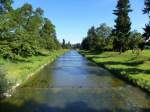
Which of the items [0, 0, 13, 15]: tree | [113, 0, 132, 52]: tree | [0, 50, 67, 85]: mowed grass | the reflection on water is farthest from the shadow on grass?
[113, 0, 132, 52]: tree

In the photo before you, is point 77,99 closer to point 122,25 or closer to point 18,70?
point 18,70

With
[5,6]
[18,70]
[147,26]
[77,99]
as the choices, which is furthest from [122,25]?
[77,99]

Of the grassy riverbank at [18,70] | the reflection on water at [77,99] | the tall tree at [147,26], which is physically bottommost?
the reflection on water at [77,99]

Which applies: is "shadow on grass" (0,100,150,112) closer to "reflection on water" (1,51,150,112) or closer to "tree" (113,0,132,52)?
"reflection on water" (1,51,150,112)

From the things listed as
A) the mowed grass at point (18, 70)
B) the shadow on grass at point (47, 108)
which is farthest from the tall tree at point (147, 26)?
the shadow on grass at point (47, 108)

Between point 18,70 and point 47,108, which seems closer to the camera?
point 47,108

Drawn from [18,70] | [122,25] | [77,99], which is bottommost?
[77,99]

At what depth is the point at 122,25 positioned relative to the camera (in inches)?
2982

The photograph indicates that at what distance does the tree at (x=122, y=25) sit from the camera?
7494 centimetres

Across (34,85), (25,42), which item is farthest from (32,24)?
(34,85)

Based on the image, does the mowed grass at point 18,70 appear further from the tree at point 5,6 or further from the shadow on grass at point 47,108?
the tree at point 5,6

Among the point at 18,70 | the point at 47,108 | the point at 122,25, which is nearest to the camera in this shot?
the point at 47,108

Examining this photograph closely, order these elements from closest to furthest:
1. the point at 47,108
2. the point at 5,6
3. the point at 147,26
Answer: the point at 47,108 → the point at 5,6 → the point at 147,26

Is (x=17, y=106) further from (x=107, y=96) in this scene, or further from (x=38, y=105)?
(x=107, y=96)
